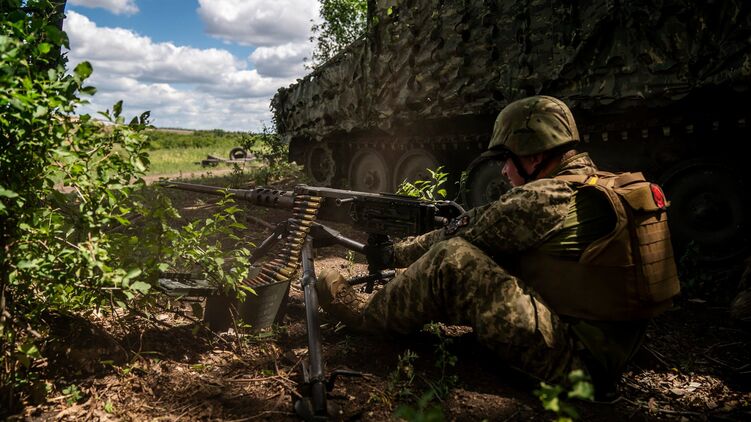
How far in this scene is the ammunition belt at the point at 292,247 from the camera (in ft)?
12.6

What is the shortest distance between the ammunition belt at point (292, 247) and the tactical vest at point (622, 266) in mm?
1929

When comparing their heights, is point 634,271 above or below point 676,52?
below

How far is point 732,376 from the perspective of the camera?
3.44 metres

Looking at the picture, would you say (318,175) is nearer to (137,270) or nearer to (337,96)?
(337,96)

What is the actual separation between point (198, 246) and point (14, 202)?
1.09 m

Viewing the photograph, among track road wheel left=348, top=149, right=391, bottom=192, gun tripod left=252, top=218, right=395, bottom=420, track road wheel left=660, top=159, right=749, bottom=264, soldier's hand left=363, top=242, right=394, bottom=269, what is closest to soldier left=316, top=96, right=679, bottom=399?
gun tripod left=252, top=218, right=395, bottom=420

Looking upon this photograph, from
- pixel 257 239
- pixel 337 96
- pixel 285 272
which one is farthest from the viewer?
pixel 337 96

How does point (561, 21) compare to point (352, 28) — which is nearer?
point (561, 21)

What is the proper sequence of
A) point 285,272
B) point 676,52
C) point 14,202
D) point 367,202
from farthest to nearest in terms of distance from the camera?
point 676,52, point 367,202, point 285,272, point 14,202

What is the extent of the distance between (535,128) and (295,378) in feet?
6.51

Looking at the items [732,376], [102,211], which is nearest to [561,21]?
[732,376]

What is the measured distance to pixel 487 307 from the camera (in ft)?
9.12

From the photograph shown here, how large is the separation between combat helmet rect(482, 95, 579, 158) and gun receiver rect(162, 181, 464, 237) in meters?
0.92

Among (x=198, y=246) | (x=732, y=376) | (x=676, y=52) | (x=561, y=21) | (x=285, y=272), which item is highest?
(x=561, y=21)
